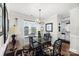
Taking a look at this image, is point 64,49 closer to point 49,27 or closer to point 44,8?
A: point 49,27

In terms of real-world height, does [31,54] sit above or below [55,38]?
below

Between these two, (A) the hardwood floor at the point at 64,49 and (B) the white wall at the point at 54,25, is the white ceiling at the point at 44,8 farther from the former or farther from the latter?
(A) the hardwood floor at the point at 64,49

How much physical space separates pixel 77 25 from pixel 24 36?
2.70ft

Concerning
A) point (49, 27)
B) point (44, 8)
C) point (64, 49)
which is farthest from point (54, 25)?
point (64, 49)

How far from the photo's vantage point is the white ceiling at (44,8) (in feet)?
5.84

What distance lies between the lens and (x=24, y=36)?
5.91ft

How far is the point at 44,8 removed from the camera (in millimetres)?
Result: 1803

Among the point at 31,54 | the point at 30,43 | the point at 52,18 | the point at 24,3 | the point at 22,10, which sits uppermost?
the point at 24,3

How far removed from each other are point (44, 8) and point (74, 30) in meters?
0.57

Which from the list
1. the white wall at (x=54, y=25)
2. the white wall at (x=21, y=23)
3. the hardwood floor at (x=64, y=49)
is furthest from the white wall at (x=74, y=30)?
the white wall at (x=21, y=23)

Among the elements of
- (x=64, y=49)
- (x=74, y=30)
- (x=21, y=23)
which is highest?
(x=21, y=23)

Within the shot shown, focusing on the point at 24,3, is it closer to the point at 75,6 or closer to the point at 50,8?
the point at 50,8

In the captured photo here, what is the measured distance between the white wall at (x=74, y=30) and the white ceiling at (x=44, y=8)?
115 millimetres

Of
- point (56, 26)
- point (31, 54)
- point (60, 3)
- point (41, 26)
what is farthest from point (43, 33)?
point (60, 3)
